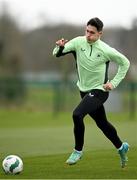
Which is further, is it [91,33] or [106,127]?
[106,127]

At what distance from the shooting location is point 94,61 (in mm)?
10039

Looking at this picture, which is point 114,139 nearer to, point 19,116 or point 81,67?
point 81,67

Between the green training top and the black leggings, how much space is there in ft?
0.38

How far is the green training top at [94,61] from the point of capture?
10031 millimetres

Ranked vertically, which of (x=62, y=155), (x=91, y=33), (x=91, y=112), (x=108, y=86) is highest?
(x=91, y=33)

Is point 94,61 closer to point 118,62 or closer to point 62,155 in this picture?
point 118,62

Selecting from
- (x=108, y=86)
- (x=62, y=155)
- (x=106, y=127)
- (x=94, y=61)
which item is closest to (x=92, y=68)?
(x=94, y=61)

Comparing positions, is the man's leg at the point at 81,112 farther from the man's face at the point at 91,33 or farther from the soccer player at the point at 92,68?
the man's face at the point at 91,33

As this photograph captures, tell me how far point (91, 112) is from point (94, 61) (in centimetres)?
73

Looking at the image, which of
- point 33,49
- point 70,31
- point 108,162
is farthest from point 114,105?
point 108,162

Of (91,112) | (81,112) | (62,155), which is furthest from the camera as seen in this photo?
(62,155)

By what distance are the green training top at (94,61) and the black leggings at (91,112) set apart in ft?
0.38

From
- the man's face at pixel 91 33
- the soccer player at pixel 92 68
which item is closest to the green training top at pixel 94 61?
the soccer player at pixel 92 68

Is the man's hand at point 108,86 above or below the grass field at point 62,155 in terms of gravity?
above
